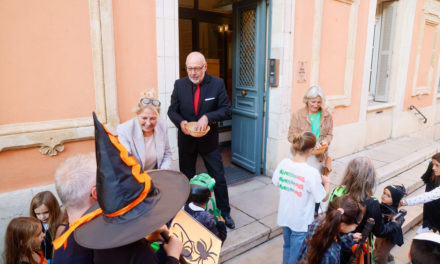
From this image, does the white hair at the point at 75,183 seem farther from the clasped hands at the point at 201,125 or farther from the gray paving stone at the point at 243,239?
the gray paving stone at the point at 243,239

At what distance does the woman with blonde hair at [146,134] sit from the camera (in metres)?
Answer: 2.68

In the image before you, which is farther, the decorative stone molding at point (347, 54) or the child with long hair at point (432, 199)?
the decorative stone molding at point (347, 54)

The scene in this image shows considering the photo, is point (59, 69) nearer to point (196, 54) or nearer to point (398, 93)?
point (196, 54)

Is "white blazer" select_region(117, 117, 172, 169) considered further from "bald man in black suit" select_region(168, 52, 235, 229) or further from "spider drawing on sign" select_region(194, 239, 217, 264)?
"spider drawing on sign" select_region(194, 239, 217, 264)

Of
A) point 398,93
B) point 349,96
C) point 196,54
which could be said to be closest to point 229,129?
point 349,96

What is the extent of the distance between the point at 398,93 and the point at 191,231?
8.12 m

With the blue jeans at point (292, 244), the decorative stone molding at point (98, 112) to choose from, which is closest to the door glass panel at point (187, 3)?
the decorative stone molding at point (98, 112)

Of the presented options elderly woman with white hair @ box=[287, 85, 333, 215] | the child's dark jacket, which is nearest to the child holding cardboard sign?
the child's dark jacket

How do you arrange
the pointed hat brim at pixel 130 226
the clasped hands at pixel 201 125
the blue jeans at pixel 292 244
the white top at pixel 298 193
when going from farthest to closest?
the clasped hands at pixel 201 125 < the blue jeans at pixel 292 244 < the white top at pixel 298 193 < the pointed hat brim at pixel 130 226

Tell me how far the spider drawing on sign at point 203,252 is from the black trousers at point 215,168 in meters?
→ 1.79

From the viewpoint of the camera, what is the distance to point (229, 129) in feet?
23.9

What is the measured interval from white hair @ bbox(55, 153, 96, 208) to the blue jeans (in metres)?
2.00

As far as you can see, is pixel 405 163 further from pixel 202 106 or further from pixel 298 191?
pixel 202 106

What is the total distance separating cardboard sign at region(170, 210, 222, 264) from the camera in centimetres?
171
